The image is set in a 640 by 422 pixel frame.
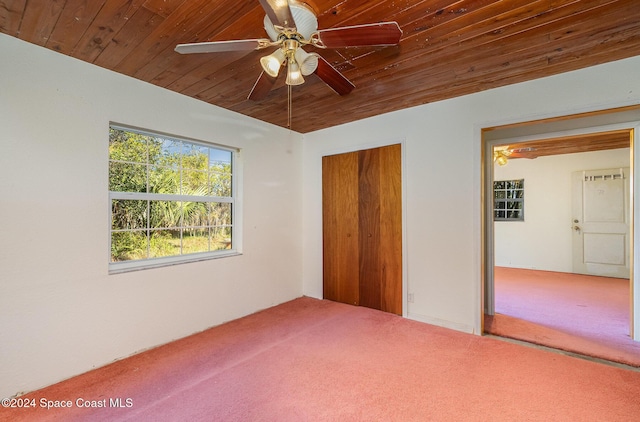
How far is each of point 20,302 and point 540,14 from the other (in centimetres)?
377

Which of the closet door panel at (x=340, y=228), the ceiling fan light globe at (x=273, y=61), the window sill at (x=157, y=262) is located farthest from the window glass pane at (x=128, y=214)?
the closet door panel at (x=340, y=228)

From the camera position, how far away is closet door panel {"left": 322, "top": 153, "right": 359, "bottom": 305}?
3.66 m

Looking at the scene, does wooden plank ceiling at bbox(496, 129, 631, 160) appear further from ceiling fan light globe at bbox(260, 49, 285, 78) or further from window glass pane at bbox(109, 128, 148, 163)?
window glass pane at bbox(109, 128, 148, 163)

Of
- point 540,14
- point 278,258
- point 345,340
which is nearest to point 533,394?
point 345,340

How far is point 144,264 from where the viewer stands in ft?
8.30

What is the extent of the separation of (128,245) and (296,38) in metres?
2.26

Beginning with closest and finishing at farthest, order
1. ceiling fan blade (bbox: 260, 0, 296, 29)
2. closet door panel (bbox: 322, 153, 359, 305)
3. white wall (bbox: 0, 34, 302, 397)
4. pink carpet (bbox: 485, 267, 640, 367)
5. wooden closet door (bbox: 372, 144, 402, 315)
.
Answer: ceiling fan blade (bbox: 260, 0, 296, 29)
white wall (bbox: 0, 34, 302, 397)
pink carpet (bbox: 485, 267, 640, 367)
wooden closet door (bbox: 372, 144, 402, 315)
closet door panel (bbox: 322, 153, 359, 305)

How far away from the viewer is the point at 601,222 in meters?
5.10

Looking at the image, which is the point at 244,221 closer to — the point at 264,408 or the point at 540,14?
the point at 264,408

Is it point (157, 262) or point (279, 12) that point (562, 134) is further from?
point (157, 262)

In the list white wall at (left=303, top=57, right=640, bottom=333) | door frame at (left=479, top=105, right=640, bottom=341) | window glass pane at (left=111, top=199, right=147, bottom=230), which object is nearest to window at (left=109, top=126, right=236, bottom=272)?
window glass pane at (left=111, top=199, right=147, bottom=230)

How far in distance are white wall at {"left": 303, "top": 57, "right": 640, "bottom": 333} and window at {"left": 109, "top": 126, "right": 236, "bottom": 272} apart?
2.01 metres

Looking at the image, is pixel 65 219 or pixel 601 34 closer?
pixel 601 34

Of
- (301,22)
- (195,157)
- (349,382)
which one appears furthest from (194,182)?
(349,382)
